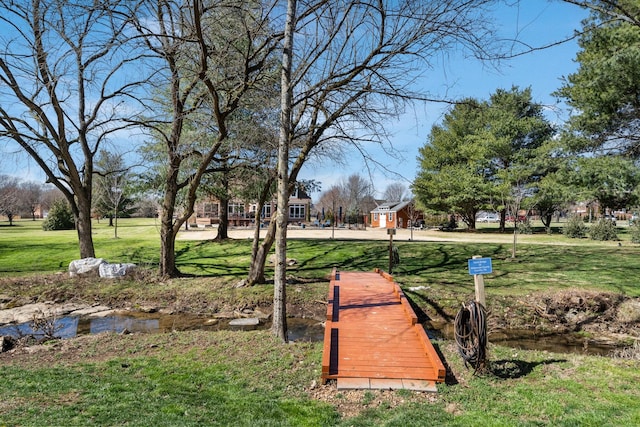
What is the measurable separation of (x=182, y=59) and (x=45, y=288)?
8.44 meters

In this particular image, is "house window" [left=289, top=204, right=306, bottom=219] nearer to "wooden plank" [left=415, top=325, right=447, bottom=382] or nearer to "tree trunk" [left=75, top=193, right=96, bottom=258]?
"tree trunk" [left=75, top=193, right=96, bottom=258]

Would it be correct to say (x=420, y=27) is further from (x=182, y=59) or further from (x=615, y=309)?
(x=615, y=309)

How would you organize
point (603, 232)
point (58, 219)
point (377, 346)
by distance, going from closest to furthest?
point (377, 346) → point (603, 232) → point (58, 219)

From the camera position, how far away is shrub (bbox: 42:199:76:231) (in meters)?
32.2

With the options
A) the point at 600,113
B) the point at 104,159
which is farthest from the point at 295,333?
the point at 104,159

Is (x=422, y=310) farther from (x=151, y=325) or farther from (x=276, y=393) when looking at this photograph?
(x=151, y=325)

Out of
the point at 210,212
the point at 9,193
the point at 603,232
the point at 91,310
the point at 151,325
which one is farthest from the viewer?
the point at 210,212

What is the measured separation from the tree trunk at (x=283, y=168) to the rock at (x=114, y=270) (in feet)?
26.9

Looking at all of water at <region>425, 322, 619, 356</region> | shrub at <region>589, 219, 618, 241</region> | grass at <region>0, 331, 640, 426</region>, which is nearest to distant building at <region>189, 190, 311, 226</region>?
shrub at <region>589, 219, 618, 241</region>

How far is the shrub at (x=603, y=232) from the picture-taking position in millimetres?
24078

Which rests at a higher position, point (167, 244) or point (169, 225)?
point (169, 225)

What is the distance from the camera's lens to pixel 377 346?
18.8ft

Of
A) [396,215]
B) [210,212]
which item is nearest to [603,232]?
[396,215]

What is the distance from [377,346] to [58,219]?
35.0 m
